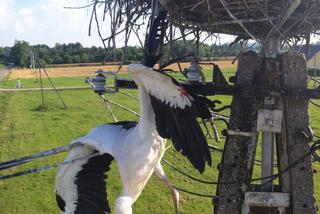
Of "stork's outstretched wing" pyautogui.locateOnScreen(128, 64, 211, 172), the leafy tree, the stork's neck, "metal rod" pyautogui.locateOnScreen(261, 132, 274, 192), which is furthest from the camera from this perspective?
the leafy tree

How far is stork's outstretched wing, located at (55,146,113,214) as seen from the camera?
3115 mm

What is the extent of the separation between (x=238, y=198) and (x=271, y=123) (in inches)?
20.0

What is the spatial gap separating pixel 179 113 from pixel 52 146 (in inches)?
325

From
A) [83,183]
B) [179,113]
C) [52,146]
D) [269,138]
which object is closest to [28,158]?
[83,183]

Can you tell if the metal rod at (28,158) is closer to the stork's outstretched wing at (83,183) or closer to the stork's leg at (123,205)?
the stork's outstretched wing at (83,183)

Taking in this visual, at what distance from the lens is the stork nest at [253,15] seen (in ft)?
9.14

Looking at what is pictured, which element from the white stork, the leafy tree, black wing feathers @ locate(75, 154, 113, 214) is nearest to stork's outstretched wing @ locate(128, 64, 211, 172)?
the white stork

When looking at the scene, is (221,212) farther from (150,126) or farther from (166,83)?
(166,83)

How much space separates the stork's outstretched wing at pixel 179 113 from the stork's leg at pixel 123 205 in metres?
0.49

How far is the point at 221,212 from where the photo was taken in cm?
300

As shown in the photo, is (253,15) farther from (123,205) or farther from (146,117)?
(123,205)

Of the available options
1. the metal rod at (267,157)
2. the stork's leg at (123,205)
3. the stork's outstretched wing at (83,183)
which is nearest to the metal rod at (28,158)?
the stork's outstretched wing at (83,183)

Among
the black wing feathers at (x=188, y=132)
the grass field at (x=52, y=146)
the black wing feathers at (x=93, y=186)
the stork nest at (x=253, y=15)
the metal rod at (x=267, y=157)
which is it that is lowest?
the grass field at (x=52, y=146)

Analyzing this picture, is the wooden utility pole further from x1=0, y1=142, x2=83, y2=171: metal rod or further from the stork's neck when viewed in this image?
x1=0, y1=142, x2=83, y2=171: metal rod
